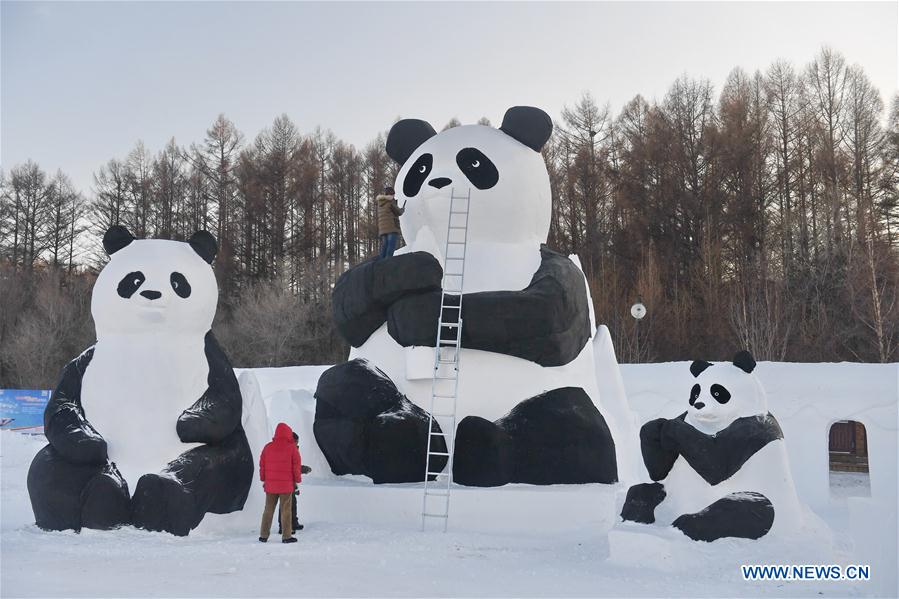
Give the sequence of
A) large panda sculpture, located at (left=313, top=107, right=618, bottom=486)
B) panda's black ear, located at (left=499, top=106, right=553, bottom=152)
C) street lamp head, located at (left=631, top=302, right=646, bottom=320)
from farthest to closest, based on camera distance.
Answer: street lamp head, located at (left=631, top=302, right=646, bottom=320) → panda's black ear, located at (left=499, top=106, right=553, bottom=152) → large panda sculpture, located at (left=313, top=107, right=618, bottom=486)

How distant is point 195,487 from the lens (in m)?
6.39

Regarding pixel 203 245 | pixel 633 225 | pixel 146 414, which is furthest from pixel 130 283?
pixel 633 225

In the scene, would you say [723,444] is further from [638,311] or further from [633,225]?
[633,225]

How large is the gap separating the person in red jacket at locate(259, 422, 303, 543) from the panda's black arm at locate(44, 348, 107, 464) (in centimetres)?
135

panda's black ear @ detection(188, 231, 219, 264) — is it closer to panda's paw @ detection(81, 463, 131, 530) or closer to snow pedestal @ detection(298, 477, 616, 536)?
panda's paw @ detection(81, 463, 131, 530)

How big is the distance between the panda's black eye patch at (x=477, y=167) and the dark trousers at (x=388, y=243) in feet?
3.42

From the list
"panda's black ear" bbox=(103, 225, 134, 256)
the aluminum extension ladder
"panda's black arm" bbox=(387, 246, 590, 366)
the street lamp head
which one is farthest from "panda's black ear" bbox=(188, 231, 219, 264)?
the street lamp head

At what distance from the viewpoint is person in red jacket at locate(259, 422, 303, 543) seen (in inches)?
244

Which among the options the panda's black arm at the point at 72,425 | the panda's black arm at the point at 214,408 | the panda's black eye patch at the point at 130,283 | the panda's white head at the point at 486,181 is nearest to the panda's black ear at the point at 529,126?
the panda's white head at the point at 486,181

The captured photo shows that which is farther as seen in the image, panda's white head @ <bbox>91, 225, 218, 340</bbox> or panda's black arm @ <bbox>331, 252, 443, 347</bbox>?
panda's black arm @ <bbox>331, 252, 443, 347</bbox>

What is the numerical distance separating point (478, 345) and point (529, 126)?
2423 millimetres

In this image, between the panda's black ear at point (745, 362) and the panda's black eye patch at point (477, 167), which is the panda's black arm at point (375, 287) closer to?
the panda's black eye patch at point (477, 167)

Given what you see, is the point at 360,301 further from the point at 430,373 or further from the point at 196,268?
the point at 196,268

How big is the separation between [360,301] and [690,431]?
325cm
